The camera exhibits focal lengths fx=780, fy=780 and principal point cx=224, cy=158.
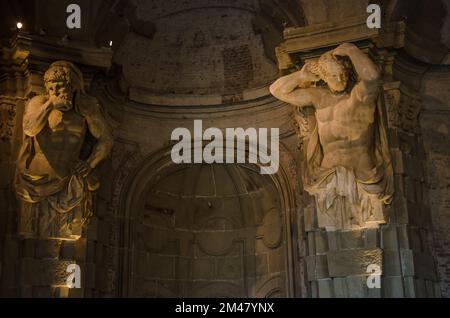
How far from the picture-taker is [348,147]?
359 inches

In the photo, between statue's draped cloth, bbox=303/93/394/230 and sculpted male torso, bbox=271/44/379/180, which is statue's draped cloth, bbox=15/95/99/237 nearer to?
statue's draped cloth, bbox=303/93/394/230

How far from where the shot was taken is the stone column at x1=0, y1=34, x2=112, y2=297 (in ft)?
29.4

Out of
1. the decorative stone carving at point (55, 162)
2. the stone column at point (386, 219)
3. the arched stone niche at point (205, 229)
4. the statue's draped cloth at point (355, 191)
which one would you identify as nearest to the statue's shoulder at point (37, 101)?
the decorative stone carving at point (55, 162)

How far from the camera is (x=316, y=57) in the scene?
31.8 feet

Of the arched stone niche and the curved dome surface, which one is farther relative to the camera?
the curved dome surface

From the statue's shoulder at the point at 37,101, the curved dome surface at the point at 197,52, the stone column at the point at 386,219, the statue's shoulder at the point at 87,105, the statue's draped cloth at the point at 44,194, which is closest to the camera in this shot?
the stone column at the point at 386,219

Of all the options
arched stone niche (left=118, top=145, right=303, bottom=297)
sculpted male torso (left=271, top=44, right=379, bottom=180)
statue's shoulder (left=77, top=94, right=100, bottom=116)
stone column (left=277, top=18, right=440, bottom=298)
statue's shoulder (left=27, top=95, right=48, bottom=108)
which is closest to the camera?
stone column (left=277, top=18, right=440, bottom=298)

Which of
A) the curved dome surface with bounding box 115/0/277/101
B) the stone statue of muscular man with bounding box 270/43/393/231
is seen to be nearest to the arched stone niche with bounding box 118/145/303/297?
the curved dome surface with bounding box 115/0/277/101

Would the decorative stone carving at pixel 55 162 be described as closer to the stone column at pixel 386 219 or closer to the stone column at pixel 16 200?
the stone column at pixel 16 200

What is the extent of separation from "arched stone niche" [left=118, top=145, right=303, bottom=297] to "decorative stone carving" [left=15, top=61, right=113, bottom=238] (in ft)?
5.32

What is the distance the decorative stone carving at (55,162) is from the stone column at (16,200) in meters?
0.16

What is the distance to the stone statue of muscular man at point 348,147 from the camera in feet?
29.3

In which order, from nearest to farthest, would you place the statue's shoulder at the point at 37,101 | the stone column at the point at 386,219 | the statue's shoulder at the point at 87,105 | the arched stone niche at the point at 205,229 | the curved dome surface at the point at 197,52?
the stone column at the point at 386,219 < the statue's shoulder at the point at 37,101 < the statue's shoulder at the point at 87,105 < the arched stone niche at the point at 205,229 < the curved dome surface at the point at 197,52
